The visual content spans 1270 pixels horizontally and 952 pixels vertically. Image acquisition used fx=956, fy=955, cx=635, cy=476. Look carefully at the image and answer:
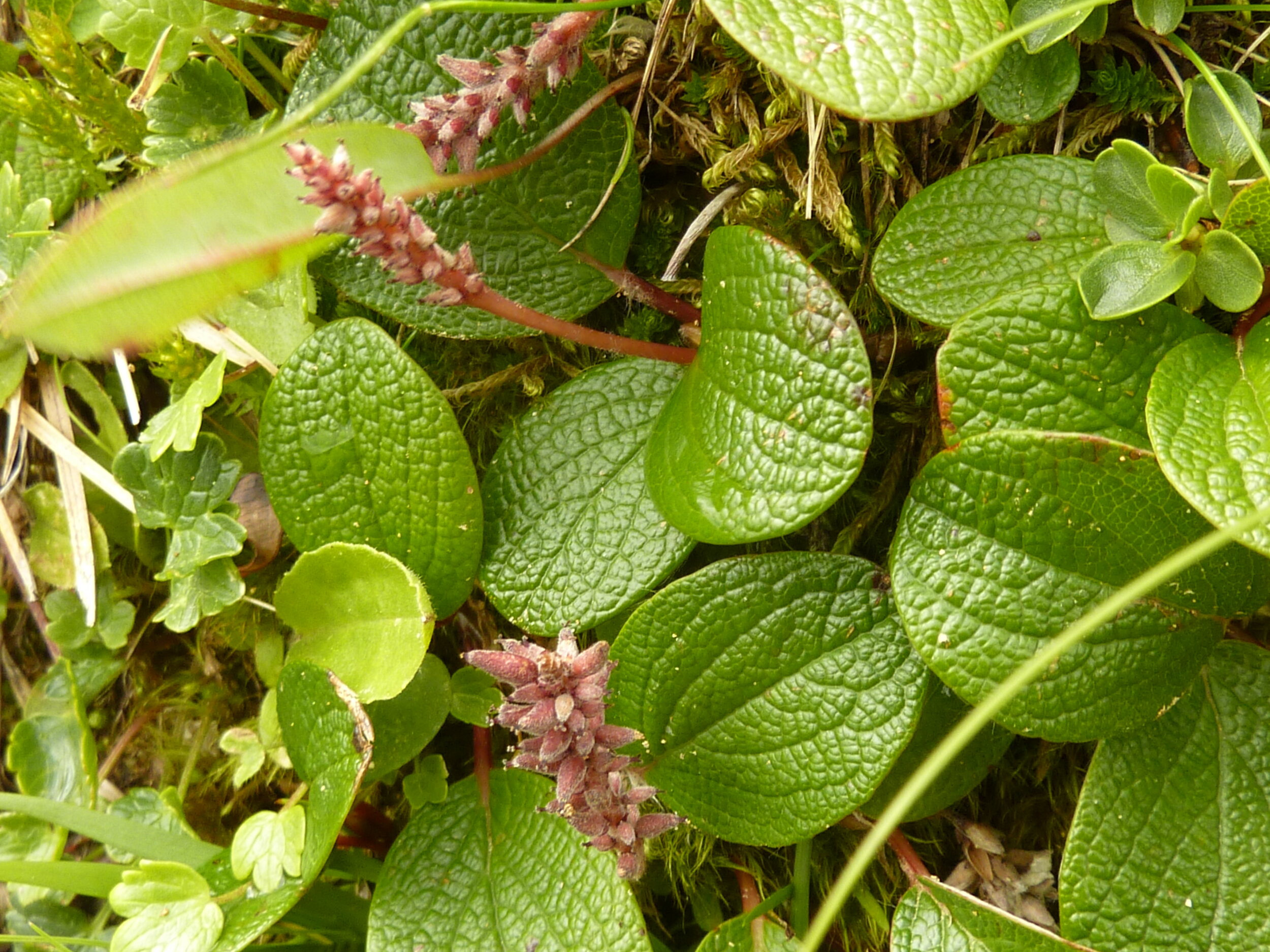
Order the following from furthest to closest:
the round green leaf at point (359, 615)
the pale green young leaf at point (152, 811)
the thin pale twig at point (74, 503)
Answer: the thin pale twig at point (74, 503)
the pale green young leaf at point (152, 811)
the round green leaf at point (359, 615)

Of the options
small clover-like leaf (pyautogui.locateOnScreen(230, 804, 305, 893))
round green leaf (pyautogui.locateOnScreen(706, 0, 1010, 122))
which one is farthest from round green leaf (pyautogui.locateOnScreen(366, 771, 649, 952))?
round green leaf (pyautogui.locateOnScreen(706, 0, 1010, 122))

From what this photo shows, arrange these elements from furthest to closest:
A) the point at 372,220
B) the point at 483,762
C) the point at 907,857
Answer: the point at 483,762 < the point at 907,857 < the point at 372,220

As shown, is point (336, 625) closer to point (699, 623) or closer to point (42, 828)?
point (699, 623)

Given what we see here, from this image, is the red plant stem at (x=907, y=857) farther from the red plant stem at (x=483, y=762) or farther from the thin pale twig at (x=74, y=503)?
the thin pale twig at (x=74, y=503)

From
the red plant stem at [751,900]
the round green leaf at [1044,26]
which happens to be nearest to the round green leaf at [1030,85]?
the round green leaf at [1044,26]

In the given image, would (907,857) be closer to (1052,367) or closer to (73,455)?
(1052,367)

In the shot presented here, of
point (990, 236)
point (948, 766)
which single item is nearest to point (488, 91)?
point (990, 236)

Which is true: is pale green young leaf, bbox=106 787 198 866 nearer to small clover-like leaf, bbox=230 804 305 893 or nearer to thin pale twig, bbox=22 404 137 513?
small clover-like leaf, bbox=230 804 305 893
